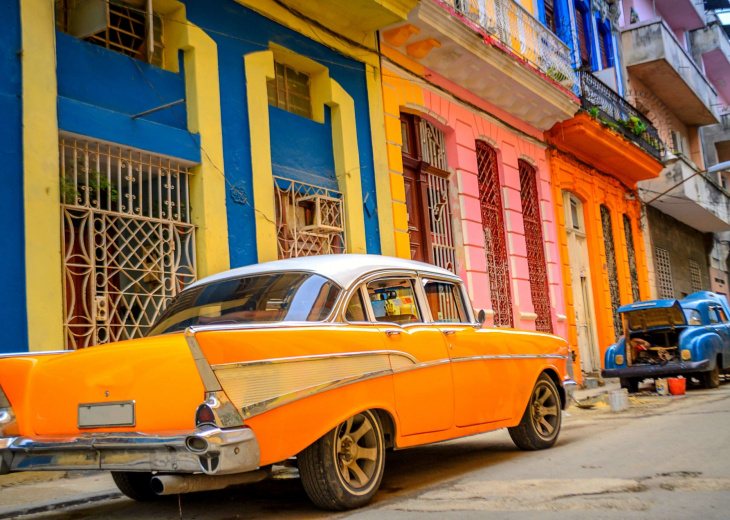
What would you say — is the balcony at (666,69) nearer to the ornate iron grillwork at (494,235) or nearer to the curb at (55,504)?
the ornate iron grillwork at (494,235)

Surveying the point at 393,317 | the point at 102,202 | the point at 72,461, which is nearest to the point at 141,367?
the point at 72,461

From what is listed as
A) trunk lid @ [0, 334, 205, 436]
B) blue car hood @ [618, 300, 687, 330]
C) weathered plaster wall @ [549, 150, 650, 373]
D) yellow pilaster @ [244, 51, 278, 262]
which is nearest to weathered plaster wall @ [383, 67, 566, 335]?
weathered plaster wall @ [549, 150, 650, 373]

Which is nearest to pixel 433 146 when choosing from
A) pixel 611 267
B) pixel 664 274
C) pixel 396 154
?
pixel 396 154

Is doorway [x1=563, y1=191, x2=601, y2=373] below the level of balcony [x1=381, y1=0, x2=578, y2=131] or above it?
below

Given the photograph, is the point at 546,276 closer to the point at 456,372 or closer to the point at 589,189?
the point at 589,189

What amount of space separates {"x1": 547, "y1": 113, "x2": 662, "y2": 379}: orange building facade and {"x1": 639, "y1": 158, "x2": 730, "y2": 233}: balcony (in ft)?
4.85

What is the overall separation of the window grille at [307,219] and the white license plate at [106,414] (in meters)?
5.67

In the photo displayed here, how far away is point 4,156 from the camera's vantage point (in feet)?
22.4

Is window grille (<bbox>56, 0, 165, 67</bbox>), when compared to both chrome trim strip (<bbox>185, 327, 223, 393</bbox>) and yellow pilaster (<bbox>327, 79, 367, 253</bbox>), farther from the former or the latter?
chrome trim strip (<bbox>185, 327, 223, 393</bbox>)

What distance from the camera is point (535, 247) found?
54.2 feet

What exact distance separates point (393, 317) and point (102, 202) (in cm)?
376

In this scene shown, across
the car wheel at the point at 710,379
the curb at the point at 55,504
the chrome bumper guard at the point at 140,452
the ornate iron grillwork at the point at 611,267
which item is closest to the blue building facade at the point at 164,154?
the curb at the point at 55,504

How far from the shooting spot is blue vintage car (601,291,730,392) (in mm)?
12641

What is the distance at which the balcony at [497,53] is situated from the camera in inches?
485
